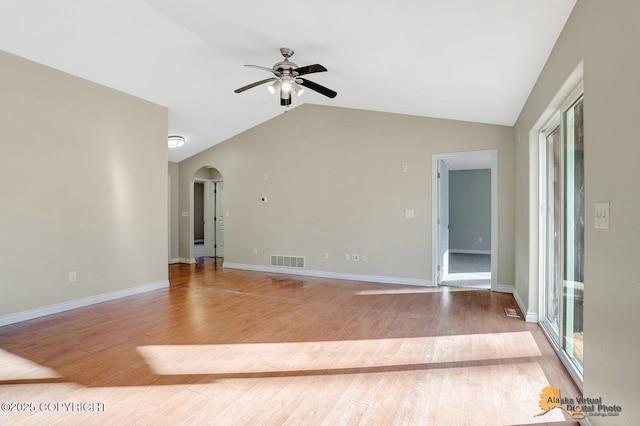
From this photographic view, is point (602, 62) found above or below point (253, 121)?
below

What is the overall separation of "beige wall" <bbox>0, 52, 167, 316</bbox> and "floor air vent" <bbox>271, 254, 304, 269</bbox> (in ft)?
6.92

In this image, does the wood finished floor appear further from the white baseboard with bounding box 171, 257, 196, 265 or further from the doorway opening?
the doorway opening

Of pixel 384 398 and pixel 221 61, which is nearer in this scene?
pixel 384 398

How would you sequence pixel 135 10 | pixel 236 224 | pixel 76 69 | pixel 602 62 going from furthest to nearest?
pixel 236 224 < pixel 76 69 < pixel 135 10 < pixel 602 62

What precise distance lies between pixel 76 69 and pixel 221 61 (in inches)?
67.3

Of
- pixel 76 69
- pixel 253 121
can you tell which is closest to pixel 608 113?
pixel 76 69

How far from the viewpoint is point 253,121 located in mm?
6590

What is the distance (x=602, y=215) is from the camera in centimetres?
159

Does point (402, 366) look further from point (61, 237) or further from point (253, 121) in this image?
point (253, 121)

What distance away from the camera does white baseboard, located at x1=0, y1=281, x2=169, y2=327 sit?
11.7ft

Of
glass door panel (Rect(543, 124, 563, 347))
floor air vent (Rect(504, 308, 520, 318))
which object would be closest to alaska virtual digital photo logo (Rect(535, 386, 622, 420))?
glass door panel (Rect(543, 124, 563, 347))

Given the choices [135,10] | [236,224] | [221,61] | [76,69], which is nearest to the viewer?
[135,10]

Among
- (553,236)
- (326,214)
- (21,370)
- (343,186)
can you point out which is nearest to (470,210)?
(343,186)

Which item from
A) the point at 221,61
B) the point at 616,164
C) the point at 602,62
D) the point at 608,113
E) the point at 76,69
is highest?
the point at 221,61
